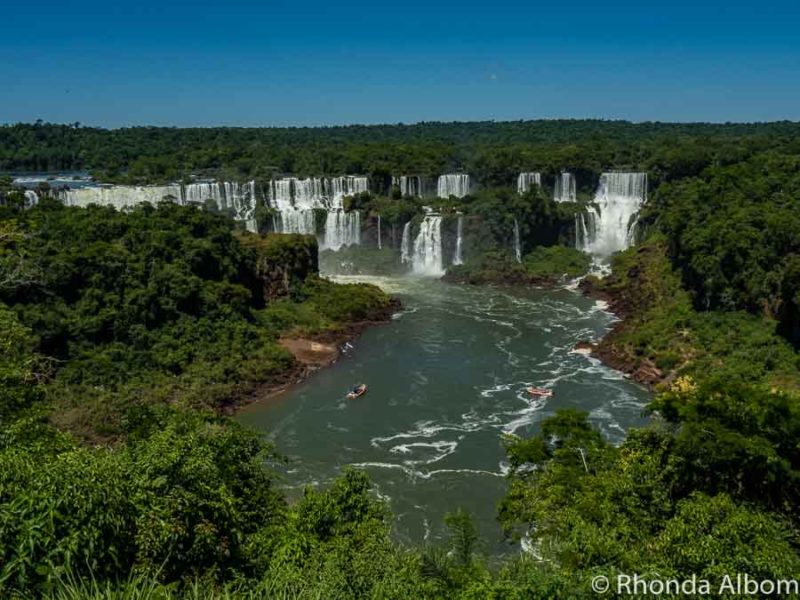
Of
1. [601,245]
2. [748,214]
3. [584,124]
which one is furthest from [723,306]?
[584,124]

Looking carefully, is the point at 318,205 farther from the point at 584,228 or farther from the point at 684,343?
the point at 684,343

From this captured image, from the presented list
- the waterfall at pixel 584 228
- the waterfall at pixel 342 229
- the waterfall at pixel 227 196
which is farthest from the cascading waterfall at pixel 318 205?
the waterfall at pixel 584 228

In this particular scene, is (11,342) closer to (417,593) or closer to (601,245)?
(417,593)

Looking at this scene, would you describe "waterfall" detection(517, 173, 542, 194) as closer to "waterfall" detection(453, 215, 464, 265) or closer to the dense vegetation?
the dense vegetation

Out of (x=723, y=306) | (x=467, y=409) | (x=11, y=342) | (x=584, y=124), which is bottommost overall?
(x=467, y=409)

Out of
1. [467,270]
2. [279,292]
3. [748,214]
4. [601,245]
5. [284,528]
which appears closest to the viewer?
[284,528]

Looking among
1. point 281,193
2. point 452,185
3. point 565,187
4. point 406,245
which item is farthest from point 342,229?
point 565,187
